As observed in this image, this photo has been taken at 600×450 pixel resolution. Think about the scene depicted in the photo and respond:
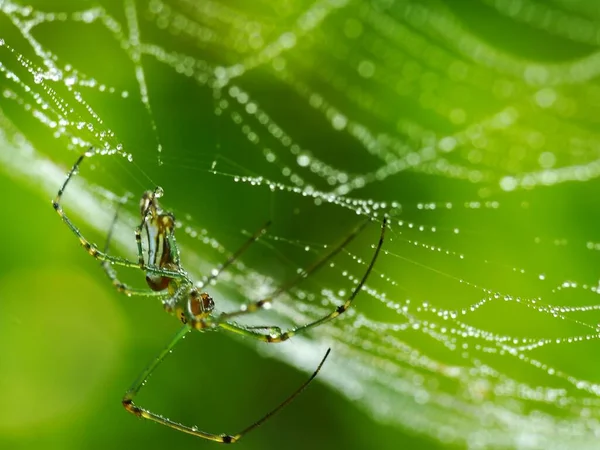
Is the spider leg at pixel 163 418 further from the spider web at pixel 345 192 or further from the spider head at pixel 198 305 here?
the spider web at pixel 345 192

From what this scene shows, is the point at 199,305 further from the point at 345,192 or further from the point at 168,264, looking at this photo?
the point at 345,192

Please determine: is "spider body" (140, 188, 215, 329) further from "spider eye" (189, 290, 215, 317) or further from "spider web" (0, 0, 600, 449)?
"spider web" (0, 0, 600, 449)

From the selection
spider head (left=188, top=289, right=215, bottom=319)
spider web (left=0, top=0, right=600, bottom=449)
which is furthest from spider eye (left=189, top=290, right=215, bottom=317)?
spider web (left=0, top=0, right=600, bottom=449)

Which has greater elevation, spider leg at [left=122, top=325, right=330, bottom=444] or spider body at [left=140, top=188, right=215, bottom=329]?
spider body at [left=140, top=188, right=215, bottom=329]

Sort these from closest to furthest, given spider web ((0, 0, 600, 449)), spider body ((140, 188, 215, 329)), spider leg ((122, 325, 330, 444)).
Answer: spider body ((140, 188, 215, 329)), spider leg ((122, 325, 330, 444)), spider web ((0, 0, 600, 449))

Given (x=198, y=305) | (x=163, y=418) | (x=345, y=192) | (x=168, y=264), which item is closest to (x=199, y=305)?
(x=198, y=305)
